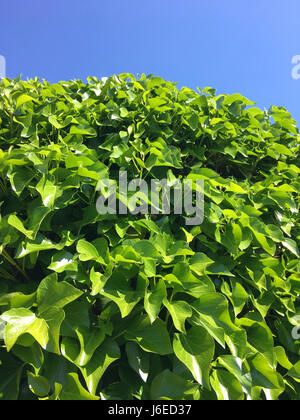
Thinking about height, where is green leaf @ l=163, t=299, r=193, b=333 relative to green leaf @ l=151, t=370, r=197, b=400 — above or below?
above

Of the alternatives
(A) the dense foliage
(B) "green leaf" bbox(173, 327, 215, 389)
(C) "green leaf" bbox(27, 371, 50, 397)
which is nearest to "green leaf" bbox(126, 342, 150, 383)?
(A) the dense foliage

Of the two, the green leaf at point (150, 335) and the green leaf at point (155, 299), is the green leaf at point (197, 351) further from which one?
the green leaf at point (155, 299)

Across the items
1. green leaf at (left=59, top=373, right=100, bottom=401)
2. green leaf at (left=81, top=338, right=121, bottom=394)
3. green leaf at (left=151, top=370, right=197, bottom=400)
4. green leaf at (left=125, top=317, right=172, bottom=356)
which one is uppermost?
green leaf at (left=125, top=317, right=172, bottom=356)

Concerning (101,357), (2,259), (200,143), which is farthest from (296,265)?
(2,259)

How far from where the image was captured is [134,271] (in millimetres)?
1205

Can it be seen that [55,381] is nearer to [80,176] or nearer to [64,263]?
[64,263]

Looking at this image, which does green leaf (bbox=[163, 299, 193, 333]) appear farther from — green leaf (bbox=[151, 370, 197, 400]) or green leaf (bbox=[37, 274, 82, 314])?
green leaf (bbox=[37, 274, 82, 314])

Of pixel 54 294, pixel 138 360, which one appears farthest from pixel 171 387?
pixel 54 294

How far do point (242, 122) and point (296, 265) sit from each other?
1.07 metres

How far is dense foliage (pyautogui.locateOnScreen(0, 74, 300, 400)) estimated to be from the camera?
108 centimetres

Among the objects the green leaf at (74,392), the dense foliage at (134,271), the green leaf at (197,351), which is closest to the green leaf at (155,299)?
the dense foliage at (134,271)

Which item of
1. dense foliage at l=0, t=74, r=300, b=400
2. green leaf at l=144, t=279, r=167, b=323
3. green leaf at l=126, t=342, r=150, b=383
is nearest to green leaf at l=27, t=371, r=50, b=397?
dense foliage at l=0, t=74, r=300, b=400

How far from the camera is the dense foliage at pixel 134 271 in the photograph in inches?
42.4

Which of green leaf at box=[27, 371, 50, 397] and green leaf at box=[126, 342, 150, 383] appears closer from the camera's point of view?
green leaf at box=[27, 371, 50, 397]
